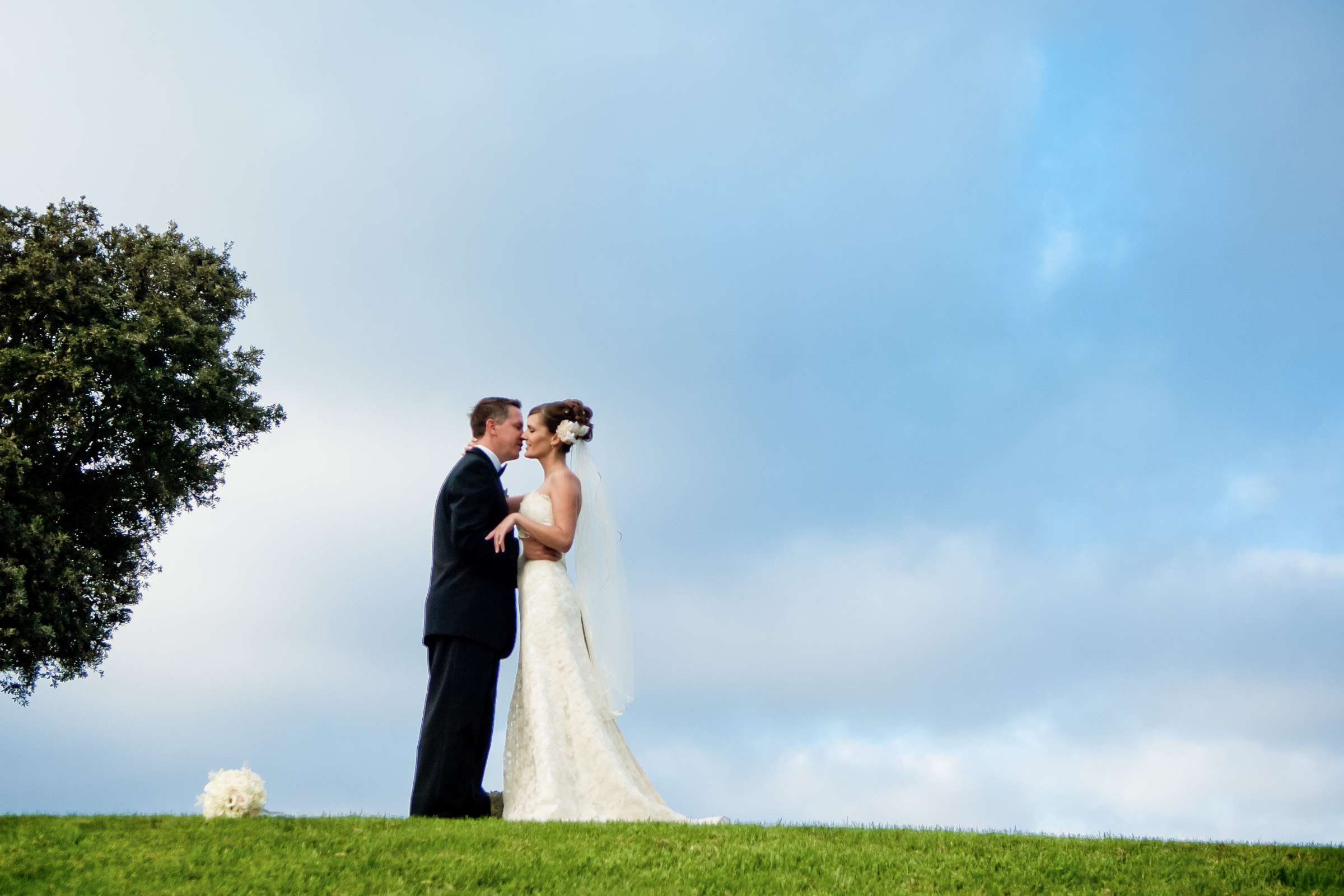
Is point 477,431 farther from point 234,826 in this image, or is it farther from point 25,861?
point 25,861

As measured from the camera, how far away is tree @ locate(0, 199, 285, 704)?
80.8 feet

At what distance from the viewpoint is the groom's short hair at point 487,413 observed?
13211 millimetres

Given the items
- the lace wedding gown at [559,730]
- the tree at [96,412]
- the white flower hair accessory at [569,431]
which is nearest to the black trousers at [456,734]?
the lace wedding gown at [559,730]

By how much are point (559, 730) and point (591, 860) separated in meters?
2.55

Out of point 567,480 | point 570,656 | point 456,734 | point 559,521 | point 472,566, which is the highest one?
point 567,480

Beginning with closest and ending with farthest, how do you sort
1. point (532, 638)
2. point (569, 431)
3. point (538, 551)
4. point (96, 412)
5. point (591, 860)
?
point (591, 860), point (532, 638), point (538, 551), point (569, 431), point (96, 412)

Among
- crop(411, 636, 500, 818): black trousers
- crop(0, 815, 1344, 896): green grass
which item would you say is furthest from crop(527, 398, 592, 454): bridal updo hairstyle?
crop(0, 815, 1344, 896): green grass

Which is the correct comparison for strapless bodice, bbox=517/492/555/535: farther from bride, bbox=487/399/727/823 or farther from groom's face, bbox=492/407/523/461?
groom's face, bbox=492/407/523/461

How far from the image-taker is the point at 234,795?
11.5m

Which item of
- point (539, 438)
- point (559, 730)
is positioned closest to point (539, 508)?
point (539, 438)

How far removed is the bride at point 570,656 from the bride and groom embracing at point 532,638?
0.6 inches

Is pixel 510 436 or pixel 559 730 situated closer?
pixel 559 730

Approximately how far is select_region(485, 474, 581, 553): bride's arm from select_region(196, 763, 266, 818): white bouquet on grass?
3627 millimetres

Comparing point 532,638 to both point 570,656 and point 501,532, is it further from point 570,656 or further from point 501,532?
point 501,532
